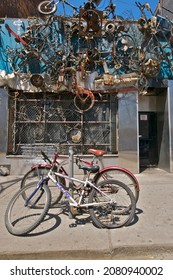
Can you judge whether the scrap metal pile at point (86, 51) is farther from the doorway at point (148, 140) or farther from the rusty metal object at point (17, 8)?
the rusty metal object at point (17, 8)

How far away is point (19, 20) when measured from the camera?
7031mm

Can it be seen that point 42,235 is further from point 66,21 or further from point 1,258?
point 66,21

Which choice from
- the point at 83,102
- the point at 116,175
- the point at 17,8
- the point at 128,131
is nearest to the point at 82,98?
the point at 83,102

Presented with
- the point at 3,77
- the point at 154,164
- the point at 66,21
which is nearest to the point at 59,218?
the point at 3,77

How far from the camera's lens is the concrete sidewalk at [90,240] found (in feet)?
8.01

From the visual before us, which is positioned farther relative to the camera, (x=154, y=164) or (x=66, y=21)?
(x=154, y=164)

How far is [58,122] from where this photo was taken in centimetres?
702

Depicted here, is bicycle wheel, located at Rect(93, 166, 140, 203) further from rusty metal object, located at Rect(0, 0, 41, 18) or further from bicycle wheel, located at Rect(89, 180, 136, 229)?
rusty metal object, located at Rect(0, 0, 41, 18)

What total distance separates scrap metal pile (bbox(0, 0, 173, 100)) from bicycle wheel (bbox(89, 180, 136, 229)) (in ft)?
13.9

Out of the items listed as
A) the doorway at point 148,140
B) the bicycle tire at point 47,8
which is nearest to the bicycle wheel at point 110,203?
the doorway at point 148,140
